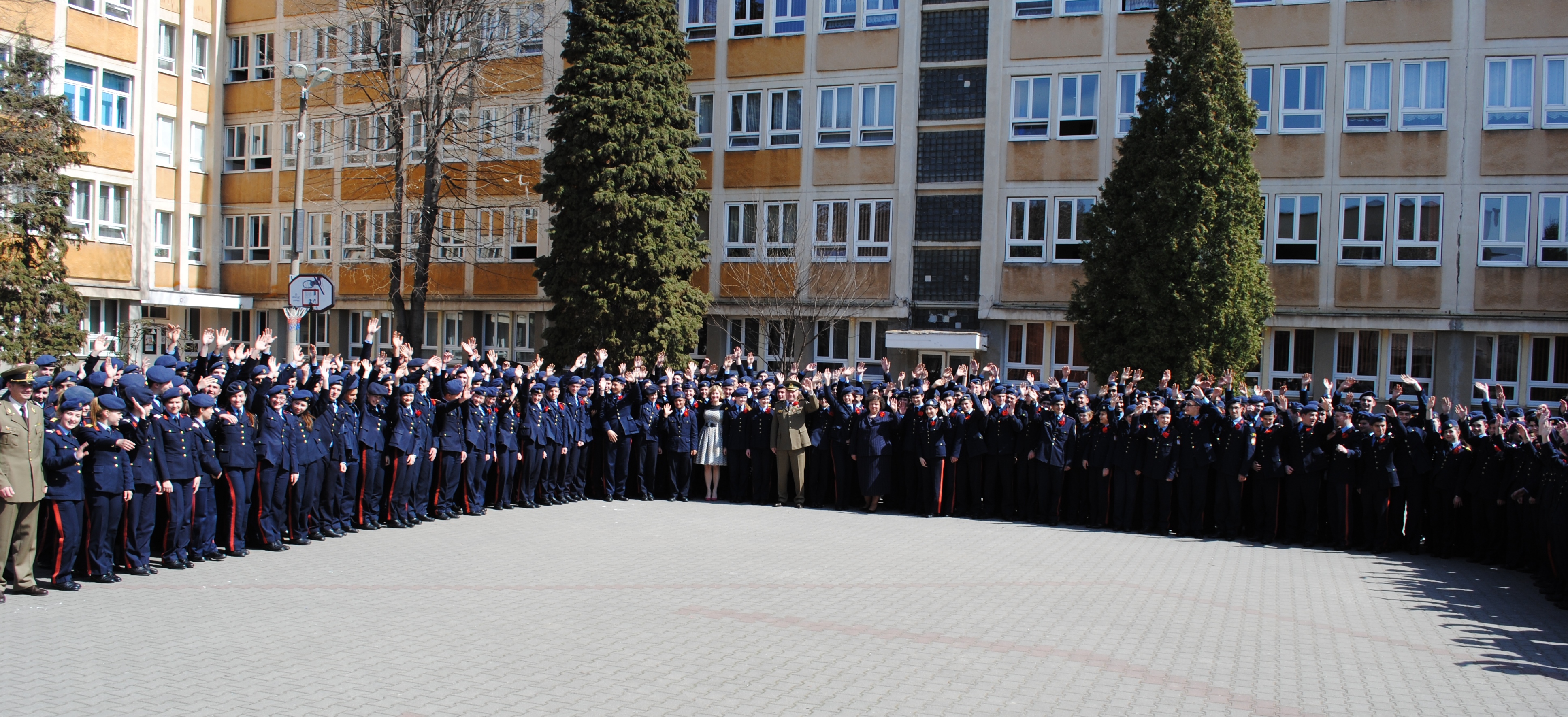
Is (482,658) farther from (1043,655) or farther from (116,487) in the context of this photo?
(116,487)

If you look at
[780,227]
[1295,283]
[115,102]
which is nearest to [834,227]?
[780,227]

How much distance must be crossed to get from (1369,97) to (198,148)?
1269 inches

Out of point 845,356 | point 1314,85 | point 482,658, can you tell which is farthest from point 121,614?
point 1314,85

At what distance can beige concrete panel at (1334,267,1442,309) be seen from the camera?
24.9 metres

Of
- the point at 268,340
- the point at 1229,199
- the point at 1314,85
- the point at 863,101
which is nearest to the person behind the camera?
the point at 268,340

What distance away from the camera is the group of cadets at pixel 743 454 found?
9.95m

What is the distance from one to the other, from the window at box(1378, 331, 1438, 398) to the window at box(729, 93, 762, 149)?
1583 centimetres

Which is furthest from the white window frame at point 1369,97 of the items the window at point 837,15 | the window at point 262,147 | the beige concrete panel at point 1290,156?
the window at point 262,147

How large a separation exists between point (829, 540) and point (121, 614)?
273 inches

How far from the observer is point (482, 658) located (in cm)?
705

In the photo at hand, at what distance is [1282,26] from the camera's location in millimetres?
25531

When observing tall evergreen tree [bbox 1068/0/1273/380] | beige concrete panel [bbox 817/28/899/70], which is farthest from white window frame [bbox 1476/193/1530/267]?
beige concrete panel [bbox 817/28/899/70]

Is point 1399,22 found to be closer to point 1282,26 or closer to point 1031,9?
point 1282,26

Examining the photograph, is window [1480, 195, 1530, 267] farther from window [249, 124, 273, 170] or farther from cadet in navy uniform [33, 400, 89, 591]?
window [249, 124, 273, 170]
